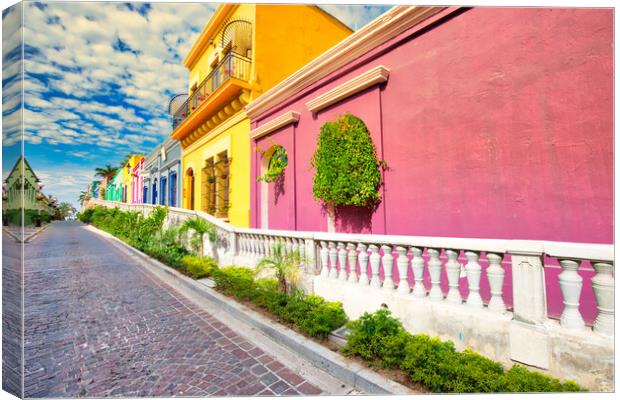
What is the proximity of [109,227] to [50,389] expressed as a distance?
1501 centimetres

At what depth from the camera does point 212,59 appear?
1033 cm

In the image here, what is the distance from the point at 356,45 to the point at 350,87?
2.62ft

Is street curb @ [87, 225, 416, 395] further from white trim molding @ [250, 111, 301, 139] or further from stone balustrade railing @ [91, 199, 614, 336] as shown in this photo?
white trim molding @ [250, 111, 301, 139]

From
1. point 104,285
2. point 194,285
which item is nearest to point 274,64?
point 194,285

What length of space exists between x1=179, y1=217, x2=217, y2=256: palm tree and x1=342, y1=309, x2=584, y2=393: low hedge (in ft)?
16.7

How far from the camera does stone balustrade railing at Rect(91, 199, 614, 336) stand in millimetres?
1896

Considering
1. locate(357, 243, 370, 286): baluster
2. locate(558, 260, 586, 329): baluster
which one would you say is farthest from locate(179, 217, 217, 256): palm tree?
locate(558, 260, 586, 329): baluster

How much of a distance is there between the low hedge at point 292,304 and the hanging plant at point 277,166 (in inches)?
110

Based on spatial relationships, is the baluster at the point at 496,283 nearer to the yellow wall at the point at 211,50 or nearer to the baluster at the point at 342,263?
the baluster at the point at 342,263

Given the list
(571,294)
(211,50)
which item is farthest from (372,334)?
(211,50)

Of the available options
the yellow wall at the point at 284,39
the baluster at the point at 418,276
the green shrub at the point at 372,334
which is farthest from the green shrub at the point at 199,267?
the yellow wall at the point at 284,39

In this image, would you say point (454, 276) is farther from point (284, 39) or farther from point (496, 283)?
point (284, 39)

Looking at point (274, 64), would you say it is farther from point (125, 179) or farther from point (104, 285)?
point (125, 179)

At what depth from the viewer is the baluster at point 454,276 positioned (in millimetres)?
2537
